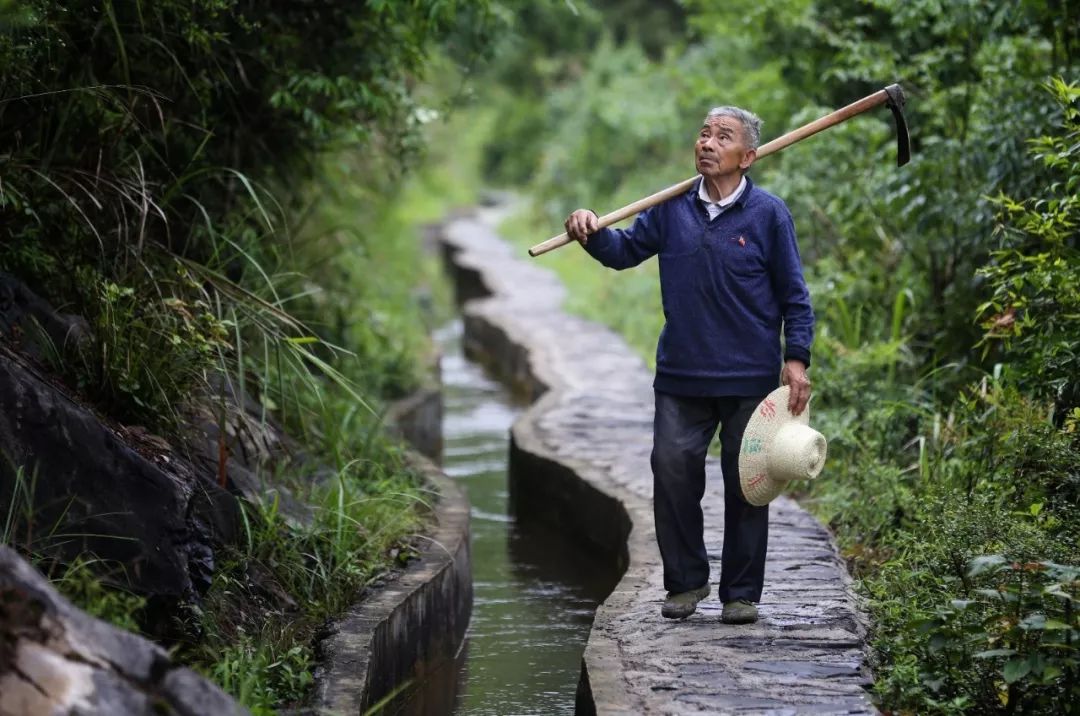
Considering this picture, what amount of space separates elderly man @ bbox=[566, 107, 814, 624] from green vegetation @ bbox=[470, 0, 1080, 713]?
0.64 m

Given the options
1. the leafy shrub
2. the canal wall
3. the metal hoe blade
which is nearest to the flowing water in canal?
the canal wall

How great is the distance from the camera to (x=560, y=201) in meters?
22.5

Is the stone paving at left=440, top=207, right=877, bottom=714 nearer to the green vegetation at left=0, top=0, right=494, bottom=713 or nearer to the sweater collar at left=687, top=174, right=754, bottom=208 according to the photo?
the green vegetation at left=0, top=0, right=494, bottom=713

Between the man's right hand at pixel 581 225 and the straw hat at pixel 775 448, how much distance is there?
833 mm

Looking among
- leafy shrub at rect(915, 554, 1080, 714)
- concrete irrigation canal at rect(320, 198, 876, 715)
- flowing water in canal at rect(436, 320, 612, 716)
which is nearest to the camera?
leafy shrub at rect(915, 554, 1080, 714)

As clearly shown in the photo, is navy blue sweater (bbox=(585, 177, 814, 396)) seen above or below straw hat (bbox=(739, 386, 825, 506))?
above

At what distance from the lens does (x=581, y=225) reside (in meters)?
5.16

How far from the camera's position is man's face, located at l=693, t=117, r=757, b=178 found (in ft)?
16.6

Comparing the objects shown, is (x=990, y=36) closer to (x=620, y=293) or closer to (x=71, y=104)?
(x=71, y=104)

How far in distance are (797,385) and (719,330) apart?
33cm

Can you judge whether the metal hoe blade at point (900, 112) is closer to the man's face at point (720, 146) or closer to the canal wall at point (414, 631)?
the man's face at point (720, 146)

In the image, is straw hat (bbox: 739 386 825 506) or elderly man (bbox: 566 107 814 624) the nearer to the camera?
straw hat (bbox: 739 386 825 506)

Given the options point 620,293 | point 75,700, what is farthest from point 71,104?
point 620,293

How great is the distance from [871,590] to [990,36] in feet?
13.8
